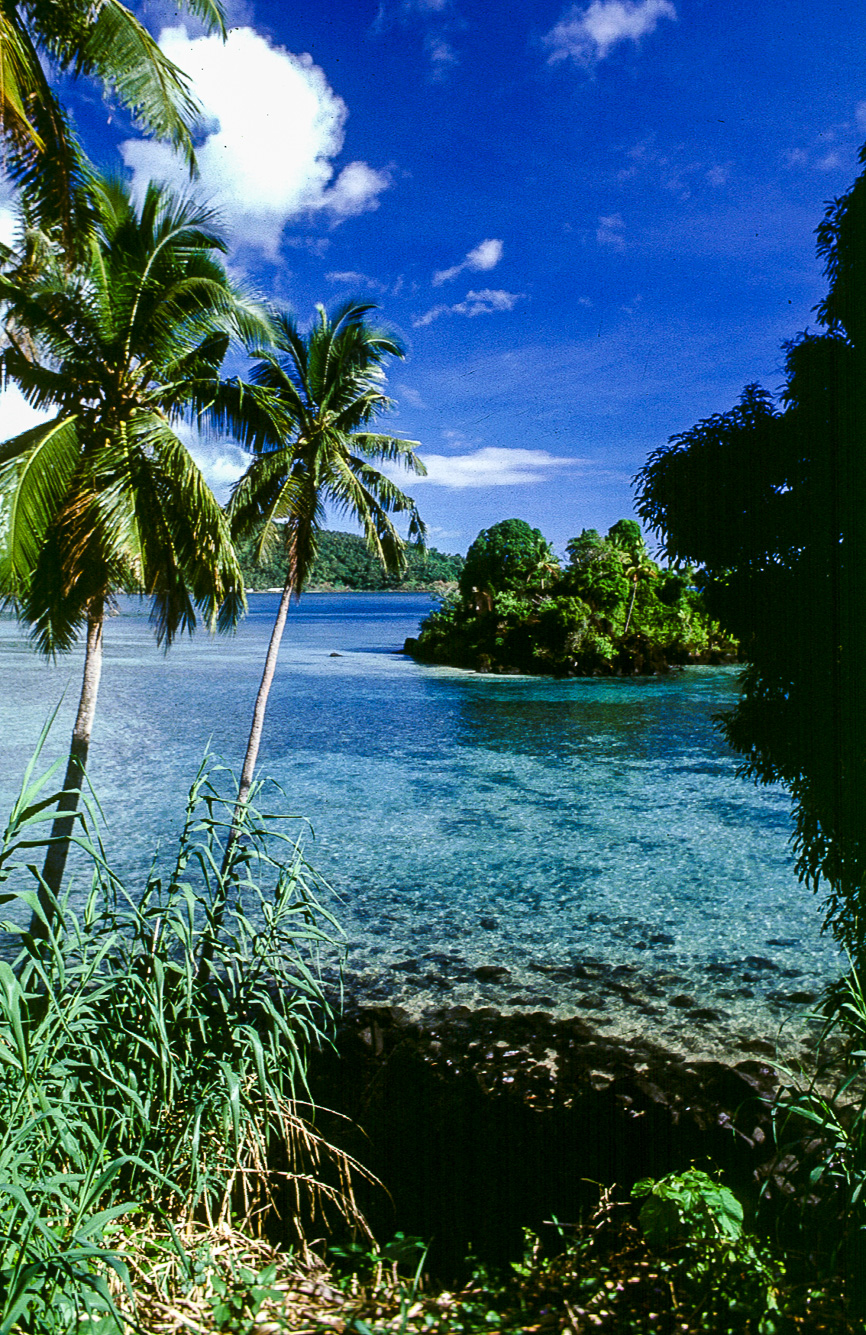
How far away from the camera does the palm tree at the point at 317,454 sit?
12.5 metres

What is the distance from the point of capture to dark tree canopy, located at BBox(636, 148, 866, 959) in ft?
18.1

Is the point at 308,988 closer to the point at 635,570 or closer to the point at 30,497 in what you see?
the point at 30,497

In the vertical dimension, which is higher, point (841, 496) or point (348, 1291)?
point (841, 496)

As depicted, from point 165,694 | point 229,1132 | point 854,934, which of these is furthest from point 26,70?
point 165,694

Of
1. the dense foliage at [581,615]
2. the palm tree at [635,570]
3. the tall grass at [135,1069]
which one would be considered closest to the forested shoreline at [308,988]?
the tall grass at [135,1069]

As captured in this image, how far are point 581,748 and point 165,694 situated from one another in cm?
2183

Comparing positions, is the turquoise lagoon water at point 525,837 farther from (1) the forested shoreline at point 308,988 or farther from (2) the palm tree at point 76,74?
(2) the palm tree at point 76,74

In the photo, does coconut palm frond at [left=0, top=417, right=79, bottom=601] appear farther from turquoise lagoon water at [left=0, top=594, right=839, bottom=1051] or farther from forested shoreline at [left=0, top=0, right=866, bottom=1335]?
turquoise lagoon water at [left=0, top=594, right=839, bottom=1051]

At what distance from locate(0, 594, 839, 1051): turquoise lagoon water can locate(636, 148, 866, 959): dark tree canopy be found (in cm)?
258

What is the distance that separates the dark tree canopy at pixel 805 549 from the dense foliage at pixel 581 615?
34.1 m

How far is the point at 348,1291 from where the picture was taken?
3.46 meters

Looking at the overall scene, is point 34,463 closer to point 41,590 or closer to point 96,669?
point 41,590

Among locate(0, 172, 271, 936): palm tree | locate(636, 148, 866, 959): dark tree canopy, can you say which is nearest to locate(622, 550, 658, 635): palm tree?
locate(0, 172, 271, 936): palm tree

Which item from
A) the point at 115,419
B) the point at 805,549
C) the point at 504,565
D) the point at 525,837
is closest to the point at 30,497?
the point at 115,419
